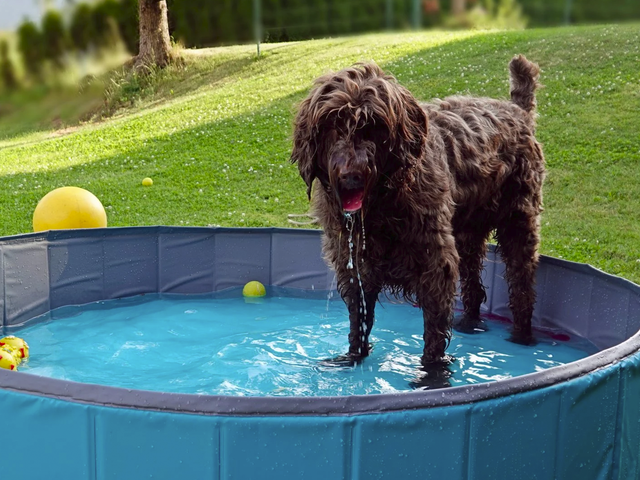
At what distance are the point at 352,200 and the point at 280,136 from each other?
10.5 m

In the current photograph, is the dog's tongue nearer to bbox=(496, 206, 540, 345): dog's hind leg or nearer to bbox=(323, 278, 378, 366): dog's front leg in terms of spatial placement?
bbox=(323, 278, 378, 366): dog's front leg

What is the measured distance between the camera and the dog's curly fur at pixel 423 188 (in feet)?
12.7

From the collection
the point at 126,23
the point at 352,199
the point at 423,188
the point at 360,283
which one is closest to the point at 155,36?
the point at 126,23

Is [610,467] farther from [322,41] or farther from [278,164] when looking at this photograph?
[322,41]

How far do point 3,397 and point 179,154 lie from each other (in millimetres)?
11686

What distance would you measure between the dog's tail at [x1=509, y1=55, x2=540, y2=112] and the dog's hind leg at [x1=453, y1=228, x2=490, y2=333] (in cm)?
117

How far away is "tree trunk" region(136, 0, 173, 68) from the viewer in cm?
1365

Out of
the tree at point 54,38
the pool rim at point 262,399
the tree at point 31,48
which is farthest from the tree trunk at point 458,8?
the pool rim at point 262,399

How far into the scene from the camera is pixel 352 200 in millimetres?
3973

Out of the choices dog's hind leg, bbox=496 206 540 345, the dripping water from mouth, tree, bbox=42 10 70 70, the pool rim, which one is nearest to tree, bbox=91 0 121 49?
tree, bbox=42 10 70 70

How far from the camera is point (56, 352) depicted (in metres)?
5.54

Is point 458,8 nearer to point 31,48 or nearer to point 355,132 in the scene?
point 355,132

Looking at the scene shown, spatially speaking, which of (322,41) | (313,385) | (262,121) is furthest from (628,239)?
(322,41)

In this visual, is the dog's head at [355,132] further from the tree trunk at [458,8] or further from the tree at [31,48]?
the tree trunk at [458,8]
